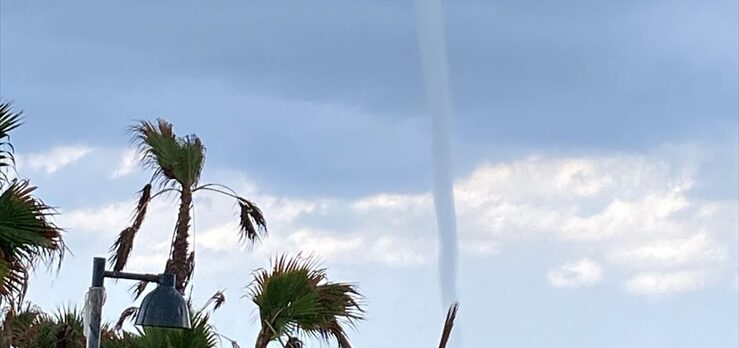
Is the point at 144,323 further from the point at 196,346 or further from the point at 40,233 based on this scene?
the point at 196,346

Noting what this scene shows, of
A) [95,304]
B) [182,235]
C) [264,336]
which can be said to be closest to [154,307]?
[95,304]

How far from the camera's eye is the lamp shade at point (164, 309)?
8430 mm

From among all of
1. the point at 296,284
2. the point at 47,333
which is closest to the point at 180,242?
the point at 47,333

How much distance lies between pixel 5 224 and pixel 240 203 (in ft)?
18.4

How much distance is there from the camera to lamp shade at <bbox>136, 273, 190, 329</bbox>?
843cm

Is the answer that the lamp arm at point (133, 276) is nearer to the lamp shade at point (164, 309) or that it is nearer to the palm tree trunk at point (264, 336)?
the lamp shade at point (164, 309)

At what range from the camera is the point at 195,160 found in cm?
1519

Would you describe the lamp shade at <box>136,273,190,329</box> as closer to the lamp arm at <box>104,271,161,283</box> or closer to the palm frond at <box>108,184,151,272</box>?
the lamp arm at <box>104,271,161,283</box>

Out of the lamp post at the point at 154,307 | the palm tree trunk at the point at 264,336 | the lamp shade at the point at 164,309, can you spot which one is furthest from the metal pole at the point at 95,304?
the palm tree trunk at the point at 264,336

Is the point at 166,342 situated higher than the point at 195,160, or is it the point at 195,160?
the point at 195,160

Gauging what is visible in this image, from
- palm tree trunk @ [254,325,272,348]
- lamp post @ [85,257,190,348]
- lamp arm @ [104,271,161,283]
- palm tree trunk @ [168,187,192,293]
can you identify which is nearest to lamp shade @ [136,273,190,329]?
lamp post @ [85,257,190,348]

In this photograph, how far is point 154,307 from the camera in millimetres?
8461

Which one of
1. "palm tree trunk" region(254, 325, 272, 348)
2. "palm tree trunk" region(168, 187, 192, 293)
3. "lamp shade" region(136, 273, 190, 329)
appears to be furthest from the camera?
"palm tree trunk" region(168, 187, 192, 293)

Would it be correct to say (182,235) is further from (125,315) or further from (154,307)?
(154,307)
